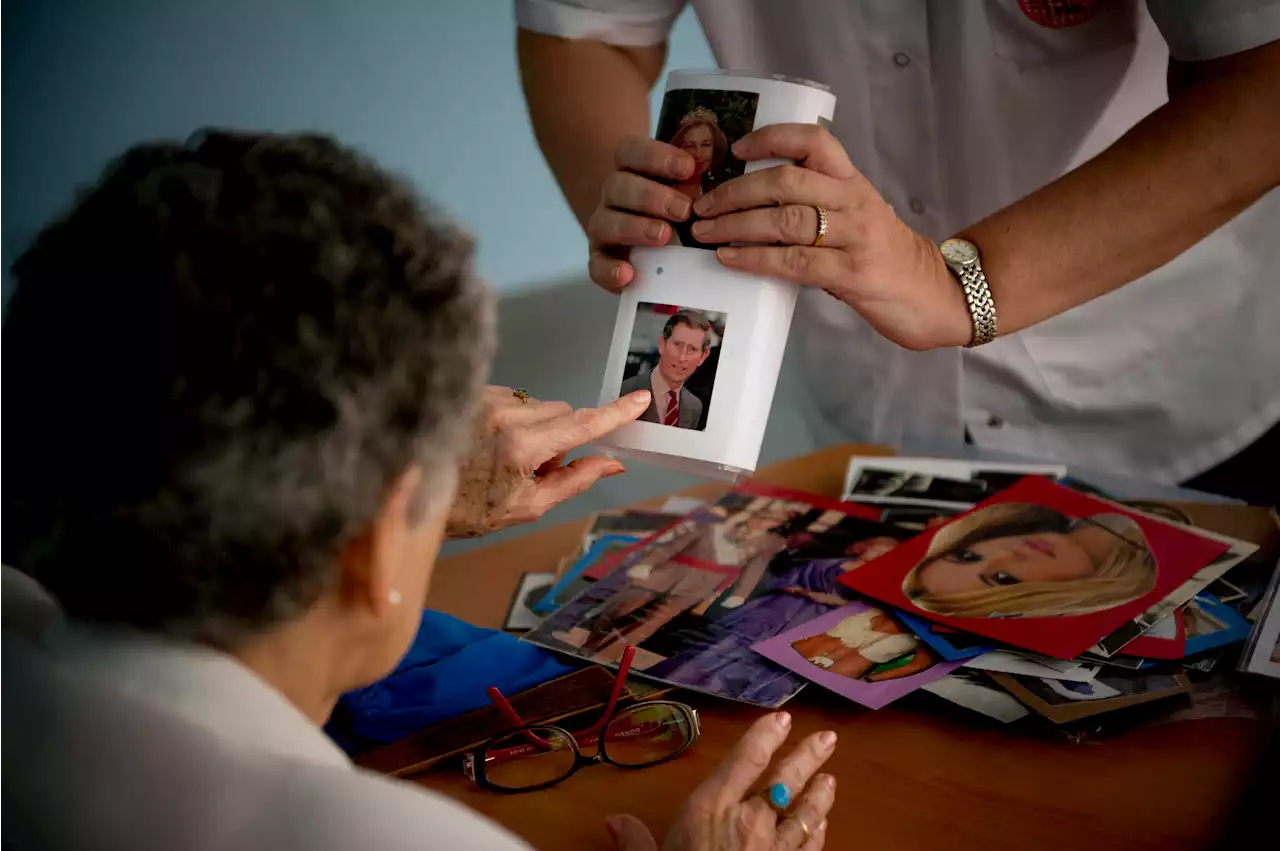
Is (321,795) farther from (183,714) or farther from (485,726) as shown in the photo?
(485,726)

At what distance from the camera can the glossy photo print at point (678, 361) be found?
100 centimetres

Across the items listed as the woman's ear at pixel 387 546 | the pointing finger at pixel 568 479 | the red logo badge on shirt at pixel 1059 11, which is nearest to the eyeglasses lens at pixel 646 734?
the pointing finger at pixel 568 479

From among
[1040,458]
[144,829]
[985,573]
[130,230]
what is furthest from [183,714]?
[1040,458]

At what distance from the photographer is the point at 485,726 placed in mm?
905

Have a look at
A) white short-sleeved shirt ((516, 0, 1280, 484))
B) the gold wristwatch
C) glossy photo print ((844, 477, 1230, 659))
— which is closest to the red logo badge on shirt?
white short-sleeved shirt ((516, 0, 1280, 484))

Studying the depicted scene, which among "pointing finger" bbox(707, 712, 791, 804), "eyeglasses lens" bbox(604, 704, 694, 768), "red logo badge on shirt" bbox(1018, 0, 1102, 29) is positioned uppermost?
"red logo badge on shirt" bbox(1018, 0, 1102, 29)

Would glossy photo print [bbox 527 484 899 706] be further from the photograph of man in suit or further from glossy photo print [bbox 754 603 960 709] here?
the photograph of man in suit

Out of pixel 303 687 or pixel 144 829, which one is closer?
pixel 144 829

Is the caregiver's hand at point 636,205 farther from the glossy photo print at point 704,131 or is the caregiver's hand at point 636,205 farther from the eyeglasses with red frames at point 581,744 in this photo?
the eyeglasses with red frames at point 581,744

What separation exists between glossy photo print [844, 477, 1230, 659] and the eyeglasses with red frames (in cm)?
25

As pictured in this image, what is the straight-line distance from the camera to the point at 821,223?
99cm

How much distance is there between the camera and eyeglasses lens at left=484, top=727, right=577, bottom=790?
867 mm

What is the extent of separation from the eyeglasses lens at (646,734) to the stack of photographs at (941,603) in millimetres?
37

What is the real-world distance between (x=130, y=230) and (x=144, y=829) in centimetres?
29
